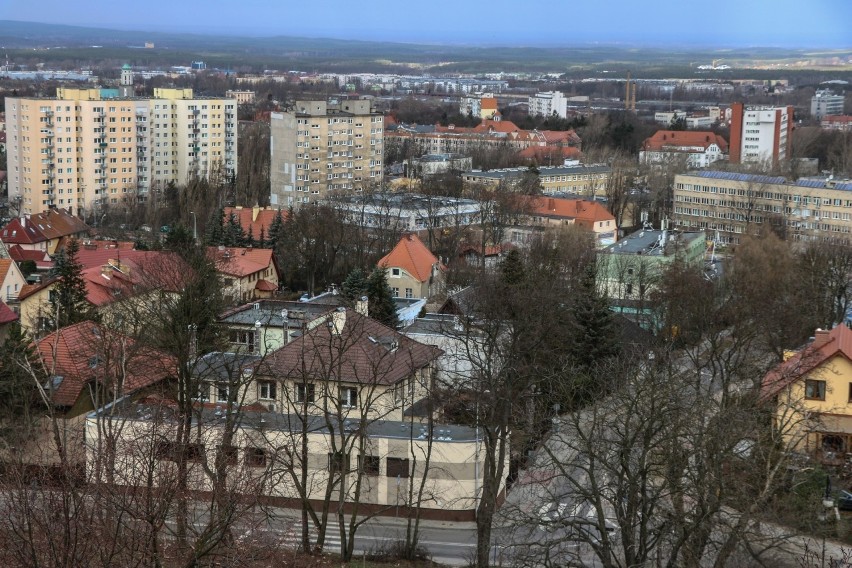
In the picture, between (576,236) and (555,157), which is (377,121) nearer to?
(555,157)

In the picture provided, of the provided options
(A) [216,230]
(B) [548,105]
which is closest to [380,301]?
(A) [216,230]

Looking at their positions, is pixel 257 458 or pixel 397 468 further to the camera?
pixel 397 468

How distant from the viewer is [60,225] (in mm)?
31625

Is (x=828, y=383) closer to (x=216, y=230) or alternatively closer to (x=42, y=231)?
(x=216, y=230)

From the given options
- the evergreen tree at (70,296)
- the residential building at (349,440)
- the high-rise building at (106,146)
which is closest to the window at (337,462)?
the residential building at (349,440)

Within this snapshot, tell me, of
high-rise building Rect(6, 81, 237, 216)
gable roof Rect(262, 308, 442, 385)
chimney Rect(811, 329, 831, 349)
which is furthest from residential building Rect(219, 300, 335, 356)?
high-rise building Rect(6, 81, 237, 216)

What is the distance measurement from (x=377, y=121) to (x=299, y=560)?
115ft

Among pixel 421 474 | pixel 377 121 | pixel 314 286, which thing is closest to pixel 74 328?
pixel 421 474

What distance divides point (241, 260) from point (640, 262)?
7.83 m

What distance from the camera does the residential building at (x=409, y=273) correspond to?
81.8ft

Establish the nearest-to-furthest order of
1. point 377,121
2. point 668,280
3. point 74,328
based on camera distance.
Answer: point 74,328 → point 668,280 → point 377,121

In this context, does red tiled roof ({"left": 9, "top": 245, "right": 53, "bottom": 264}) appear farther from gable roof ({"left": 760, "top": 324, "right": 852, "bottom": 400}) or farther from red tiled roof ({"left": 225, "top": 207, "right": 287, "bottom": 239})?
gable roof ({"left": 760, "top": 324, "right": 852, "bottom": 400})

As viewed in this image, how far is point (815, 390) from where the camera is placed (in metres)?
15.1

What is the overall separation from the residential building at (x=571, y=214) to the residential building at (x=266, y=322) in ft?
47.6
